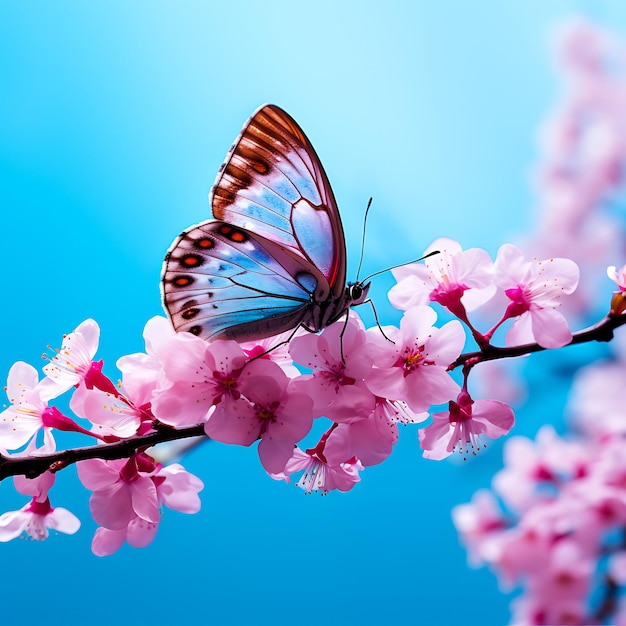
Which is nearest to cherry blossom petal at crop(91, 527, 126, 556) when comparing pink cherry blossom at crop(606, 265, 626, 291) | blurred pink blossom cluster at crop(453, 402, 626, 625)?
pink cherry blossom at crop(606, 265, 626, 291)

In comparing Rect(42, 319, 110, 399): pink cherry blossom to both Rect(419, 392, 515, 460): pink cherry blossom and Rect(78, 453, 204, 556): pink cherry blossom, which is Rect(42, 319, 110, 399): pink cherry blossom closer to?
Rect(78, 453, 204, 556): pink cherry blossom

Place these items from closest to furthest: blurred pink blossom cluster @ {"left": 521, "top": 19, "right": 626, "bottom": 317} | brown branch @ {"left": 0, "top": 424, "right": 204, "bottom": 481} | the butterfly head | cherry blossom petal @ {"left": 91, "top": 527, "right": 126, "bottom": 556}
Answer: brown branch @ {"left": 0, "top": 424, "right": 204, "bottom": 481}, the butterfly head, cherry blossom petal @ {"left": 91, "top": 527, "right": 126, "bottom": 556}, blurred pink blossom cluster @ {"left": 521, "top": 19, "right": 626, "bottom": 317}

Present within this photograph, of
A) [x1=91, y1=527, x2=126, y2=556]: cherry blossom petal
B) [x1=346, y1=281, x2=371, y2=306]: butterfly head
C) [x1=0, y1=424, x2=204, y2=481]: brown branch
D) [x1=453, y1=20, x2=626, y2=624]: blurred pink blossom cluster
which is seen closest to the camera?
[x1=0, y1=424, x2=204, y2=481]: brown branch

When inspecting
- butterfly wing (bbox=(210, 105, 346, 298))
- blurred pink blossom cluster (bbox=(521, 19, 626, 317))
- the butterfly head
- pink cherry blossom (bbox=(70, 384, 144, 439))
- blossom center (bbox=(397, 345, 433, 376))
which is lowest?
pink cherry blossom (bbox=(70, 384, 144, 439))

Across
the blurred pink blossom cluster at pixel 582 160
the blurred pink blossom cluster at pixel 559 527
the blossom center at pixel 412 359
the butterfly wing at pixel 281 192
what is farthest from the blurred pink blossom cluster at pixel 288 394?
the blurred pink blossom cluster at pixel 582 160

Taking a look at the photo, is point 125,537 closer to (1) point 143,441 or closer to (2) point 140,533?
(2) point 140,533

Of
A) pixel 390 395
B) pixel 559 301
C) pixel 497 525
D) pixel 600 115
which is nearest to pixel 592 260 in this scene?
pixel 600 115

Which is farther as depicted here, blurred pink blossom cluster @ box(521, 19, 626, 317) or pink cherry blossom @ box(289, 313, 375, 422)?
blurred pink blossom cluster @ box(521, 19, 626, 317)

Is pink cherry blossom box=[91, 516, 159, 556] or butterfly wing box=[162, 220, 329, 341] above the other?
butterfly wing box=[162, 220, 329, 341]
